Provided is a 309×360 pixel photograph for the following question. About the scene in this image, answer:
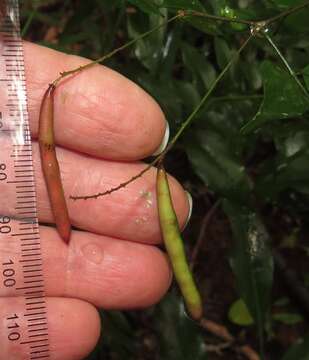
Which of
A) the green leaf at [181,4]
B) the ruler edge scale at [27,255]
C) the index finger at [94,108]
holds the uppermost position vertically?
the green leaf at [181,4]

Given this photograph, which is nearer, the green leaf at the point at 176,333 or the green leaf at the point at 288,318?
the green leaf at the point at 176,333

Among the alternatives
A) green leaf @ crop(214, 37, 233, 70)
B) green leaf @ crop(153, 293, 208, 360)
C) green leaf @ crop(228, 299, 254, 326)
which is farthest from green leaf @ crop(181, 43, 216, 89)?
green leaf @ crop(228, 299, 254, 326)

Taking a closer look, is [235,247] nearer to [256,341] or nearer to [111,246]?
[111,246]

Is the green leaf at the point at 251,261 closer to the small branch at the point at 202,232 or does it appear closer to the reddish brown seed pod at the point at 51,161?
the small branch at the point at 202,232

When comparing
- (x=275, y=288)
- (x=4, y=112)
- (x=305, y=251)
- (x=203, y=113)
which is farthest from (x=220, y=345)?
(x=4, y=112)

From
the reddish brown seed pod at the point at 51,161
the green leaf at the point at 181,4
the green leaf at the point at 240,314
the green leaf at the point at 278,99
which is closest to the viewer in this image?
the green leaf at the point at 278,99

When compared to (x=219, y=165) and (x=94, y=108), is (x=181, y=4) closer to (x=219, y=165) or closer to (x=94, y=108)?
(x=94, y=108)

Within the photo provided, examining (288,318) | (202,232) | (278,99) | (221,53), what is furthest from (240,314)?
(278,99)

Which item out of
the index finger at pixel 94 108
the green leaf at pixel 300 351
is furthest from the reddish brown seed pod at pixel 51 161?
the green leaf at pixel 300 351

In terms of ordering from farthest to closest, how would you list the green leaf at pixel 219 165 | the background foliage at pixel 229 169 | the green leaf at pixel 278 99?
the green leaf at pixel 219 165
the background foliage at pixel 229 169
the green leaf at pixel 278 99
